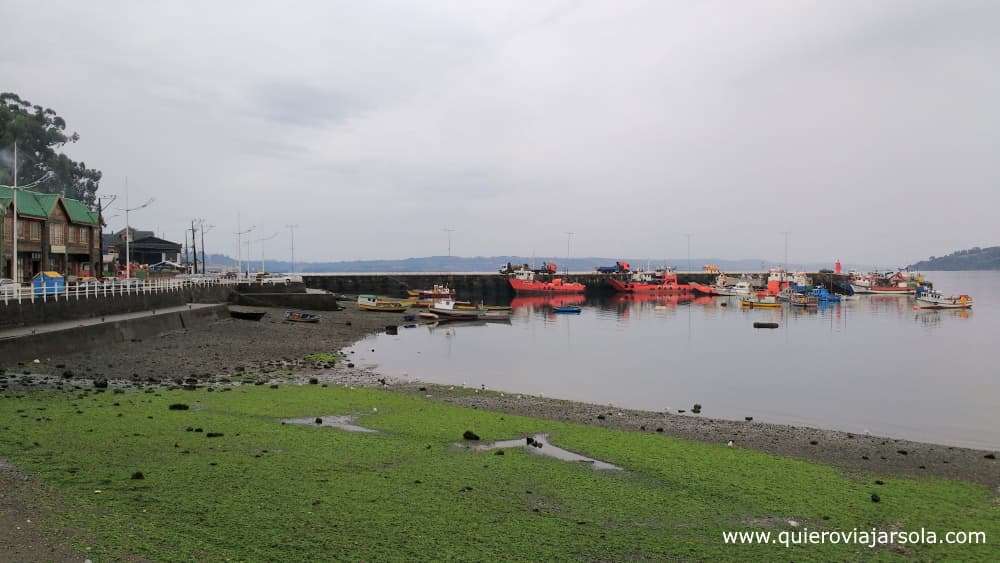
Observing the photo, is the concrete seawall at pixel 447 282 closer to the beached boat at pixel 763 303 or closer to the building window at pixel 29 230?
the beached boat at pixel 763 303

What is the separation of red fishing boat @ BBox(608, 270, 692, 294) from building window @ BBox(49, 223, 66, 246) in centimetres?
9316

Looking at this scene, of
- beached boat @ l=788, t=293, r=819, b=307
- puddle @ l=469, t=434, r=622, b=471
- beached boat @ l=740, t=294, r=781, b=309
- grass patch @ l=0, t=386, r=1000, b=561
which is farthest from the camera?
beached boat @ l=788, t=293, r=819, b=307

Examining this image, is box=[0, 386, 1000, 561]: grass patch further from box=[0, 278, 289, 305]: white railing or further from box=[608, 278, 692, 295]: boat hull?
box=[608, 278, 692, 295]: boat hull

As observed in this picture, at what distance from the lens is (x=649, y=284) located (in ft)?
431

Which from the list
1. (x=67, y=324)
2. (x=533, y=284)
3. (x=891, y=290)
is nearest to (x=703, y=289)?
(x=533, y=284)

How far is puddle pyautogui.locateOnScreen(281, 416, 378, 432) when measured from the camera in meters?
16.8

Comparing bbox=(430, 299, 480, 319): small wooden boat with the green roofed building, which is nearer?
the green roofed building

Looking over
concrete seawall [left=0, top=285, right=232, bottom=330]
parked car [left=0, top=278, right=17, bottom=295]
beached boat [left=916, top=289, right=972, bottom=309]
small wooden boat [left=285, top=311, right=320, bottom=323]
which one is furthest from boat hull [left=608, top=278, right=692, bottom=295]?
parked car [left=0, top=278, right=17, bottom=295]

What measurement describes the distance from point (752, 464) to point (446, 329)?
1789 inches

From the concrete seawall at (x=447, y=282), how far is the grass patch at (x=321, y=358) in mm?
77769

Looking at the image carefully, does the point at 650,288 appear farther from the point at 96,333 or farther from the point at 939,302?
the point at 96,333

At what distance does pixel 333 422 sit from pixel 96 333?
18.8 m

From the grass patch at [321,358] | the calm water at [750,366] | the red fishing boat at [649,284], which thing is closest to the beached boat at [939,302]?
the calm water at [750,366]

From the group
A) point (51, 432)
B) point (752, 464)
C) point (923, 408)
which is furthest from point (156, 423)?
point (923, 408)
